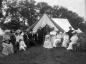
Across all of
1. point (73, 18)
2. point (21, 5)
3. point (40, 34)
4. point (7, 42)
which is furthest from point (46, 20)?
point (73, 18)

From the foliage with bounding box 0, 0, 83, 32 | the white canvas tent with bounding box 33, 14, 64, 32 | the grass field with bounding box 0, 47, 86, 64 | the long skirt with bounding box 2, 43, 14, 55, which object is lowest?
the grass field with bounding box 0, 47, 86, 64

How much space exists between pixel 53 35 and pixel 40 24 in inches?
175

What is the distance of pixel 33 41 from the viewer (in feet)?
55.2

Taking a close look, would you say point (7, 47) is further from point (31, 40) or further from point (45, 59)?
point (31, 40)

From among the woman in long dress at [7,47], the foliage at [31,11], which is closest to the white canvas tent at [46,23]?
the woman in long dress at [7,47]

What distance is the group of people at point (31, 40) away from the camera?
11195 mm

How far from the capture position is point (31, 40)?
1642 cm

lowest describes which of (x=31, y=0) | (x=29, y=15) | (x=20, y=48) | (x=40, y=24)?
(x=20, y=48)

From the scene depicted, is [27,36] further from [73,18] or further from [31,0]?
[73,18]

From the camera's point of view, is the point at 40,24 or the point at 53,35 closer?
the point at 53,35

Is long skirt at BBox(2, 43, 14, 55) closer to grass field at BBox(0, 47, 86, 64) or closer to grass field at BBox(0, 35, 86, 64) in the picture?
grass field at BBox(0, 35, 86, 64)

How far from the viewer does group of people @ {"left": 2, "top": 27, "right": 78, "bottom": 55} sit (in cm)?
1120

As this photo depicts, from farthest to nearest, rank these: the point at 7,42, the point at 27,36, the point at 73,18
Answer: the point at 73,18 < the point at 27,36 < the point at 7,42

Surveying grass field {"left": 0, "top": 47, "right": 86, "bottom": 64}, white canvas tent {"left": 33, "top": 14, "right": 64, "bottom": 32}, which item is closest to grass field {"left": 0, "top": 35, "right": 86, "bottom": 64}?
grass field {"left": 0, "top": 47, "right": 86, "bottom": 64}
